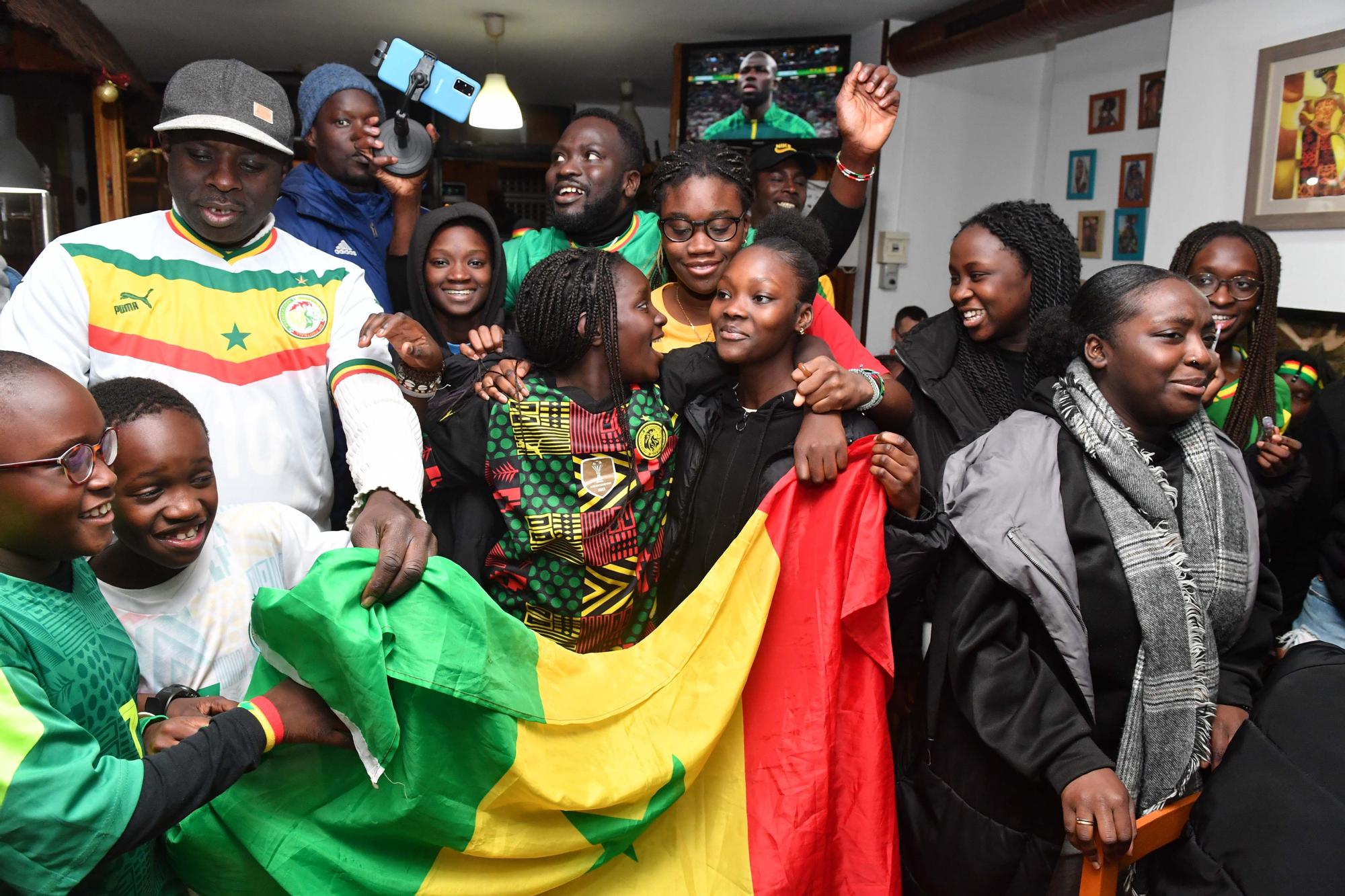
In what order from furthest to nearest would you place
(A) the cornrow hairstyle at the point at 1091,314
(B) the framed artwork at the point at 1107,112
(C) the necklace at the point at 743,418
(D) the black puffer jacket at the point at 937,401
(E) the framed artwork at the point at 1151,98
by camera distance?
(B) the framed artwork at the point at 1107,112 < (E) the framed artwork at the point at 1151,98 < (D) the black puffer jacket at the point at 937,401 < (C) the necklace at the point at 743,418 < (A) the cornrow hairstyle at the point at 1091,314

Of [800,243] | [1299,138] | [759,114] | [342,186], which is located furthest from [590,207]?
[759,114]

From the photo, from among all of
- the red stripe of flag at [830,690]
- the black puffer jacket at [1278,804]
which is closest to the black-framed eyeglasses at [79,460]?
the red stripe of flag at [830,690]

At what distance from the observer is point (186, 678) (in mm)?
1434

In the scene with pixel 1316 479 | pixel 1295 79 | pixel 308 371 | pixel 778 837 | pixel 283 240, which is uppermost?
pixel 1295 79

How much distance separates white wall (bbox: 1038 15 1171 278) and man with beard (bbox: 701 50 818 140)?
1.56m

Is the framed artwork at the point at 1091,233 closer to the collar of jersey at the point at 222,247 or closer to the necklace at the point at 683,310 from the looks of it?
the necklace at the point at 683,310

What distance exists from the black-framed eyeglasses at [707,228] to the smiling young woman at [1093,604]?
0.82 meters

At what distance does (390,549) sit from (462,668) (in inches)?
7.5

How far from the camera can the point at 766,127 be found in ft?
20.2

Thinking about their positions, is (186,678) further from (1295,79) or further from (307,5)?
(307,5)

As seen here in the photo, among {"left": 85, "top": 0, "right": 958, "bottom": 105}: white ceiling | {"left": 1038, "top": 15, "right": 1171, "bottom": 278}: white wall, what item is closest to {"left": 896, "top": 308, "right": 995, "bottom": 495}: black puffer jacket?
{"left": 1038, "top": 15, "right": 1171, "bottom": 278}: white wall

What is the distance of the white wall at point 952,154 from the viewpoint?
5988mm

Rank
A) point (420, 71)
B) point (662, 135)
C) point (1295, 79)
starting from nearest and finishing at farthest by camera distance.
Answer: point (420, 71), point (1295, 79), point (662, 135)

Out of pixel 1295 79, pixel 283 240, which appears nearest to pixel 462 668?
pixel 283 240
